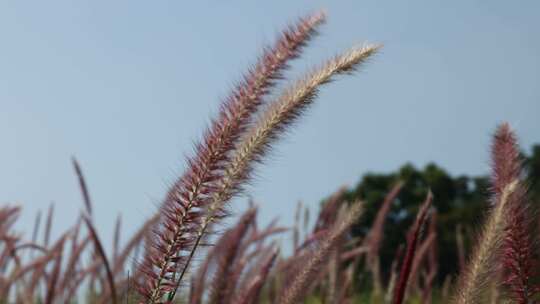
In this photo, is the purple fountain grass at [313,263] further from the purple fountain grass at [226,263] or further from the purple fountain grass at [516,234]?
the purple fountain grass at [516,234]

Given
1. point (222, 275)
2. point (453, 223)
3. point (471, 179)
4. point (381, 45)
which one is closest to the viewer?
point (381, 45)

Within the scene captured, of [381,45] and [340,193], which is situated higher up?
[340,193]

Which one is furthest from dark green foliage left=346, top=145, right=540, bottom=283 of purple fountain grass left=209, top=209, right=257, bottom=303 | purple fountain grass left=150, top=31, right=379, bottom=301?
purple fountain grass left=150, top=31, right=379, bottom=301

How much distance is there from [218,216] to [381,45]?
0.46m

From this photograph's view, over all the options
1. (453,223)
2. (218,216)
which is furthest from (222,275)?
(453,223)

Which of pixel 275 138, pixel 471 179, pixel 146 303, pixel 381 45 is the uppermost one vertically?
pixel 471 179

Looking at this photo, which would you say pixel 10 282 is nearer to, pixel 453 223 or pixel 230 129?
pixel 230 129

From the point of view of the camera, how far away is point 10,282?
3.81m

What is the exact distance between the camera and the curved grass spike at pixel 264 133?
1744 mm

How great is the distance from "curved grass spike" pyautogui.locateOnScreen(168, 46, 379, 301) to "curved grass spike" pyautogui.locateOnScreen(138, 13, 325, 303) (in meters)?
0.02

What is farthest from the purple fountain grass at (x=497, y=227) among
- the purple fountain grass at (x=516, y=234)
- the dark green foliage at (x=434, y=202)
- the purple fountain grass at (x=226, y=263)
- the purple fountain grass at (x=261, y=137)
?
the dark green foliage at (x=434, y=202)

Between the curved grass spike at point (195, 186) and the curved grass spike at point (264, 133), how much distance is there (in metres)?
0.02

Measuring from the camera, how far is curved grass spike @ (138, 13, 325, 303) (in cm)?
170

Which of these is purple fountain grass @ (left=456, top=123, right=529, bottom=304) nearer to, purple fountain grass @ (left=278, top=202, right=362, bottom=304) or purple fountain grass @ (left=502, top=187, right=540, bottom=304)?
purple fountain grass @ (left=502, top=187, right=540, bottom=304)
